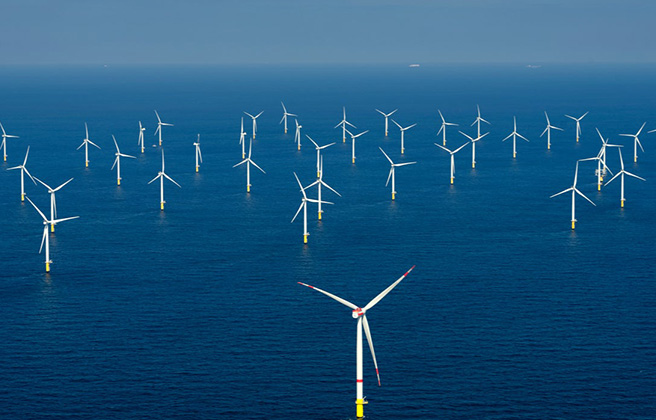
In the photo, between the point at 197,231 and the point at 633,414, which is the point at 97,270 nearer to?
the point at 197,231

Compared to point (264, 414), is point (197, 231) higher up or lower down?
higher up

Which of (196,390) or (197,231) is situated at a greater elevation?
(197,231)

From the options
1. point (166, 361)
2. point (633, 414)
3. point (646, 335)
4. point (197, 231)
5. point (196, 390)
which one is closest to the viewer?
point (633, 414)

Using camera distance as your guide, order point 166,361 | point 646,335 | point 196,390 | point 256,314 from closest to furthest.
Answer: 1. point 196,390
2. point 166,361
3. point 646,335
4. point 256,314

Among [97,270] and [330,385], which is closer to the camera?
[330,385]

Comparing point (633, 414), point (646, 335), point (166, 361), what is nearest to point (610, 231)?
point (646, 335)

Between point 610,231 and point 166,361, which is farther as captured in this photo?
point 610,231

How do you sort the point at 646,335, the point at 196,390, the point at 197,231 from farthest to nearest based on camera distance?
the point at 197,231 < the point at 646,335 < the point at 196,390

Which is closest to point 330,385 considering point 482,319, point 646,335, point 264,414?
point 264,414

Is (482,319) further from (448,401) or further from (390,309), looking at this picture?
(448,401)
